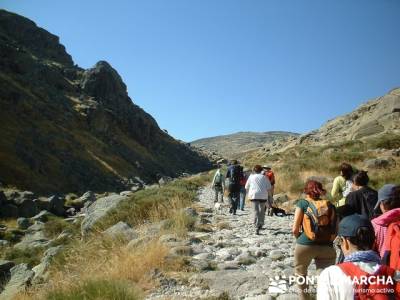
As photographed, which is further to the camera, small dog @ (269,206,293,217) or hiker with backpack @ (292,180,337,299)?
small dog @ (269,206,293,217)

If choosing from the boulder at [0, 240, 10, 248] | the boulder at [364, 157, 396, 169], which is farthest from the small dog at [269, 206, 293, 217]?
the boulder at [0, 240, 10, 248]

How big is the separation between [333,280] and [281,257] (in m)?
5.87

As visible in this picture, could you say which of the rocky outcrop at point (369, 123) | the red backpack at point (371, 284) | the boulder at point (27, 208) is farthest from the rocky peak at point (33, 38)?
the red backpack at point (371, 284)

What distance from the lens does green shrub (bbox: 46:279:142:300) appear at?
566 cm

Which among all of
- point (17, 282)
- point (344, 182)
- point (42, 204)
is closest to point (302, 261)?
point (344, 182)

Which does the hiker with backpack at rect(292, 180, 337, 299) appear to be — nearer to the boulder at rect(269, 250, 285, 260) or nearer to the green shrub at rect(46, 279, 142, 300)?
the green shrub at rect(46, 279, 142, 300)

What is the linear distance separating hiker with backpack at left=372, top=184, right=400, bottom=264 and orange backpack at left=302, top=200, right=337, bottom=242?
0.61 meters

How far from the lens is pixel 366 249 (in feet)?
10.5

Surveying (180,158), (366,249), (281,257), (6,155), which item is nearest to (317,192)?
(366,249)

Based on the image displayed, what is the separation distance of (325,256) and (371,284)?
284cm

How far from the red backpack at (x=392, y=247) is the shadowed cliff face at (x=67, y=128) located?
4102 cm

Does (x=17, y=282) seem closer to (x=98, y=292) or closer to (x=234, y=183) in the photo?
(x=98, y=292)

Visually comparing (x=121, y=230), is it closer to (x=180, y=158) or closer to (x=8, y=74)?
(x=8, y=74)

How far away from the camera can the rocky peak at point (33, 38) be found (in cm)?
9344
